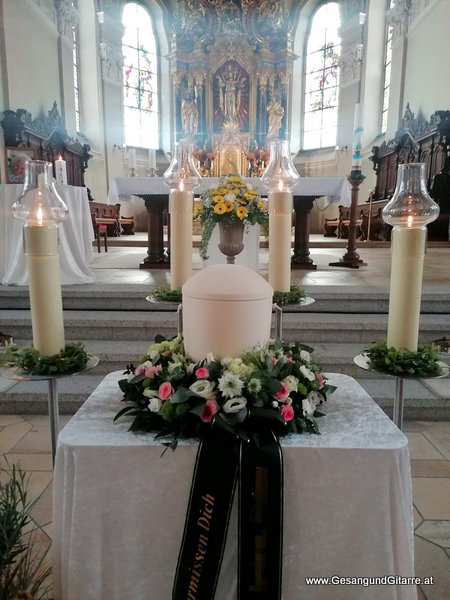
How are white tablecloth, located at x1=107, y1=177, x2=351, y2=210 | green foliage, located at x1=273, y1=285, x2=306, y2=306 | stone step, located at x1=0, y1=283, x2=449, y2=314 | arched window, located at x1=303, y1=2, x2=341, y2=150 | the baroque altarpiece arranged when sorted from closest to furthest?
1. green foliage, located at x1=273, y1=285, x2=306, y2=306
2. stone step, located at x1=0, y1=283, x2=449, y2=314
3. white tablecloth, located at x1=107, y1=177, x2=351, y2=210
4. the baroque altarpiece
5. arched window, located at x1=303, y1=2, x2=341, y2=150

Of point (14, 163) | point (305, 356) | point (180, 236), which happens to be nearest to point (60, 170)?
point (180, 236)

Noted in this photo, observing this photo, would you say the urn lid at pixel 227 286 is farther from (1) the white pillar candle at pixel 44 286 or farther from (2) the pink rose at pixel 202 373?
(1) the white pillar candle at pixel 44 286

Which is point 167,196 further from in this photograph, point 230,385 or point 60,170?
point 230,385

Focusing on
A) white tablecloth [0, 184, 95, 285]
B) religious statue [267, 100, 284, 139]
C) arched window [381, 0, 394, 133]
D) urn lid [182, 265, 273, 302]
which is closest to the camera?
urn lid [182, 265, 273, 302]

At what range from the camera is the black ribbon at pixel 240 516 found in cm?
88

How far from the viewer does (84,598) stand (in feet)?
3.10

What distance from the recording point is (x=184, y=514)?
0.92 metres

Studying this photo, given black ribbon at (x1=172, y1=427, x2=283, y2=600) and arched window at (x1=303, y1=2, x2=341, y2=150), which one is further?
arched window at (x1=303, y1=2, x2=341, y2=150)

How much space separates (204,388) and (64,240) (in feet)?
10.2

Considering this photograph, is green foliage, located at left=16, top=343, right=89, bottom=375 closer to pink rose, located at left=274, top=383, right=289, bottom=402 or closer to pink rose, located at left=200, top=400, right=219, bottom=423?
pink rose, located at left=200, top=400, right=219, bottom=423

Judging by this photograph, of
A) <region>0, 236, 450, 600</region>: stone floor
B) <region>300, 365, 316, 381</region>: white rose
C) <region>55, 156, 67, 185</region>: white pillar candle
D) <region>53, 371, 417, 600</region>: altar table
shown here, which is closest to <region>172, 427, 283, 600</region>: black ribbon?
<region>53, 371, 417, 600</region>: altar table

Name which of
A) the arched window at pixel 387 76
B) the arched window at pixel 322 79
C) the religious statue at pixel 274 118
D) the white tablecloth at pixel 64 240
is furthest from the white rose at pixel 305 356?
the arched window at pixel 322 79

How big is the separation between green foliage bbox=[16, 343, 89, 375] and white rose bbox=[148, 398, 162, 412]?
20 cm

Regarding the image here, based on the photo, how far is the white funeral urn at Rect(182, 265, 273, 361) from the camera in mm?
981
